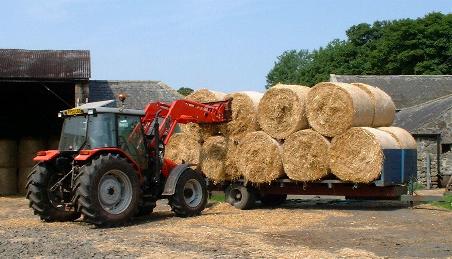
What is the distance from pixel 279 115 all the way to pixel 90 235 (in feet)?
17.7

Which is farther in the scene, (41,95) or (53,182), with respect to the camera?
(41,95)

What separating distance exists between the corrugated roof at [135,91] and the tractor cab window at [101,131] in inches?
508

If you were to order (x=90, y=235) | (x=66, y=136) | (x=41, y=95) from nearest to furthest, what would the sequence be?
(x=90, y=235) < (x=66, y=136) < (x=41, y=95)

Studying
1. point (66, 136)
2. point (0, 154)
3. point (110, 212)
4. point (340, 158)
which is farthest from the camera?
point (0, 154)

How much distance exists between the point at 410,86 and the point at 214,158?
993 inches

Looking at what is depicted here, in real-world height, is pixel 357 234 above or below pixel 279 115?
below

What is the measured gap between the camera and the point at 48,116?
24859 mm

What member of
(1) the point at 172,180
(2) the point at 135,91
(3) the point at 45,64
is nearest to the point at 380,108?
(1) the point at 172,180

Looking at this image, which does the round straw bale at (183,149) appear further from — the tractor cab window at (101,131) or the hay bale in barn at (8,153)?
the hay bale in barn at (8,153)

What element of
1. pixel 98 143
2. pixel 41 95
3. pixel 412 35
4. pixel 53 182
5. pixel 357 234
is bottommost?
pixel 357 234

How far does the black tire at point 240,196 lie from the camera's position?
1443 centimetres

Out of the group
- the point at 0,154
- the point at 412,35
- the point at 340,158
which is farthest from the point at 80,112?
the point at 412,35

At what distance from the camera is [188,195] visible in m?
12.8

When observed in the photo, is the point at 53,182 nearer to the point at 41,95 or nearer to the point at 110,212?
the point at 110,212
